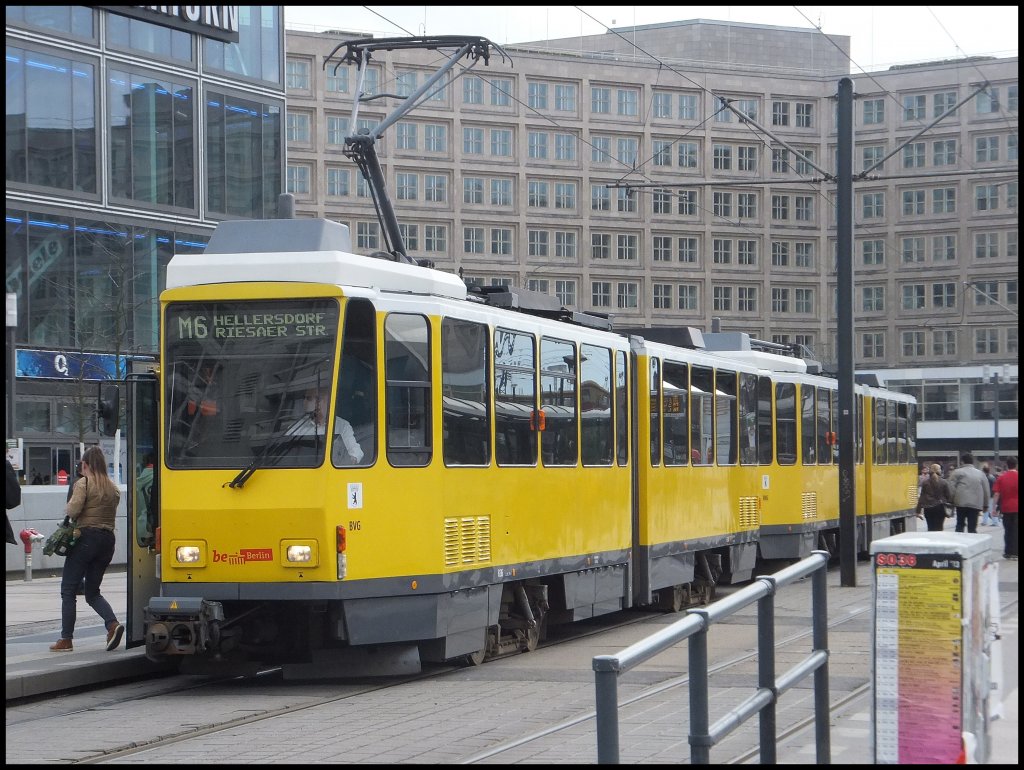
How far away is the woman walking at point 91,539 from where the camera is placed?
41.8ft

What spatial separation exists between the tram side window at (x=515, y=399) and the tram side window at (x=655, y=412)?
3090 mm

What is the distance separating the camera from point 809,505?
2342 centimetres

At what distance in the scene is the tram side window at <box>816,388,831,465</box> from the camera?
24.2 m

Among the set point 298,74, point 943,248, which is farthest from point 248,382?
point 943,248

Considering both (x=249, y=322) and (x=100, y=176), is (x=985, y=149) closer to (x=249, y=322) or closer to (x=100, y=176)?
(x=100, y=176)

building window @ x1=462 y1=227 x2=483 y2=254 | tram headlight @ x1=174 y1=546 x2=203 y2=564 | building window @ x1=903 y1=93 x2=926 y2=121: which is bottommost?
tram headlight @ x1=174 y1=546 x2=203 y2=564

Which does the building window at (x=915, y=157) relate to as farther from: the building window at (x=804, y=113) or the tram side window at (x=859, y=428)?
the tram side window at (x=859, y=428)

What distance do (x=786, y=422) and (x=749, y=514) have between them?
9.37 ft

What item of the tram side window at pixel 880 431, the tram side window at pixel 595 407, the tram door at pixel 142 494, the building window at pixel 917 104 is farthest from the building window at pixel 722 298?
the tram door at pixel 142 494

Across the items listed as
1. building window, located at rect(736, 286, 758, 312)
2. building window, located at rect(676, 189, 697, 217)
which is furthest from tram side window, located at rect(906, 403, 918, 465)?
building window, located at rect(736, 286, 758, 312)

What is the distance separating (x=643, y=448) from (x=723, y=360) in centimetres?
355

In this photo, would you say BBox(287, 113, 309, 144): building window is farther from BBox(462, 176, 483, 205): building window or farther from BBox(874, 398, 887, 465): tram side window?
BBox(874, 398, 887, 465): tram side window

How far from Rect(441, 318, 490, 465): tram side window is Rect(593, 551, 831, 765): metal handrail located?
4662 mm

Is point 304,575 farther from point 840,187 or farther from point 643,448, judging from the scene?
point 840,187
